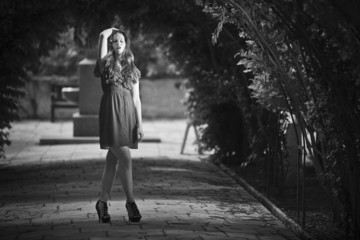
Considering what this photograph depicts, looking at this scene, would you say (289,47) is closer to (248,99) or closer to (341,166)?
(341,166)

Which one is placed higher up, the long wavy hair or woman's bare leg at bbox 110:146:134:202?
the long wavy hair

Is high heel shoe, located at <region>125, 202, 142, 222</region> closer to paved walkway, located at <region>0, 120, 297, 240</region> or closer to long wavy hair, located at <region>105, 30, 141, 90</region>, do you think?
paved walkway, located at <region>0, 120, 297, 240</region>

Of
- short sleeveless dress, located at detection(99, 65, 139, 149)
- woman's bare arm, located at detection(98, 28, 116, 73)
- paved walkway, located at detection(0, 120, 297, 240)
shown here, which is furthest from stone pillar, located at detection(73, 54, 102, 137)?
short sleeveless dress, located at detection(99, 65, 139, 149)

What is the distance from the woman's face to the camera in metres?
8.72

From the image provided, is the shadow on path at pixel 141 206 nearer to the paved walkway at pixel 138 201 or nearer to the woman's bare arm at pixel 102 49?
the paved walkway at pixel 138 201

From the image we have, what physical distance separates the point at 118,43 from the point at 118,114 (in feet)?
2.24

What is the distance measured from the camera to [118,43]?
8.73 meters

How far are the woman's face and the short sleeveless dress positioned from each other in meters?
0.22

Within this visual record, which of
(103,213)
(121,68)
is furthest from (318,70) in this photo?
(103,213)

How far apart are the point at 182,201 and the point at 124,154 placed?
1.87 metres

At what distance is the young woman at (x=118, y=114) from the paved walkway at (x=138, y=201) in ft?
1.00

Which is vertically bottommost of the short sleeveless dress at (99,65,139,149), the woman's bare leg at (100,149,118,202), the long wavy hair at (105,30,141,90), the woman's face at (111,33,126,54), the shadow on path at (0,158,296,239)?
the shadow on path at (0,158,296,239)

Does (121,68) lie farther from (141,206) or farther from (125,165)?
(141,206)

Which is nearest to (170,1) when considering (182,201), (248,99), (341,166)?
(248,99)
